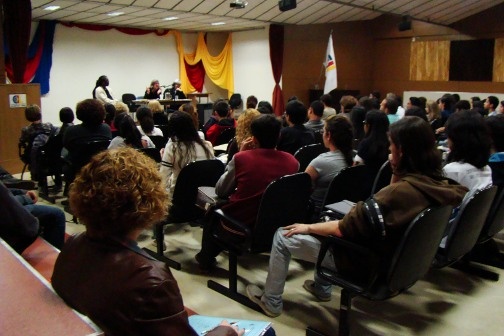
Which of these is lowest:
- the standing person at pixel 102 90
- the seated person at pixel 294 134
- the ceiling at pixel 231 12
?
the seated person at pixel 294 134

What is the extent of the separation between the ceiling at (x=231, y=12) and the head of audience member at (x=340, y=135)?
5729 mm

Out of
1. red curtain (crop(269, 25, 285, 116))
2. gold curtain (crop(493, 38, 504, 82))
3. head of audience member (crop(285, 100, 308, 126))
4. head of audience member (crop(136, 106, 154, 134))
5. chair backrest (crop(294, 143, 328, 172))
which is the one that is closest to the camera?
chair backrest (crop(294, 143, 328, 172))

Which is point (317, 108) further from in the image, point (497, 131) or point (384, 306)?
point (384, 306)

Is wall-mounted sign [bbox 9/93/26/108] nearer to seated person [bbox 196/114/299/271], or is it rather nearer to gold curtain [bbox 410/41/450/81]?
seated person [bbox 196/114/299/271]

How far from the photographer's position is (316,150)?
12.7 feet

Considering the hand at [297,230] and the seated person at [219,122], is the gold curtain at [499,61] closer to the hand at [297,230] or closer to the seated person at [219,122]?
the seated person at [219,122]

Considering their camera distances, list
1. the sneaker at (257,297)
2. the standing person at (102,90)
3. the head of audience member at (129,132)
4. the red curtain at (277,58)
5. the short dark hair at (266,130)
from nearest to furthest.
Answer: the sneaker at (257,297), the short dark hair at (266,130), the head of audience member at (129,132), the standing person at (102,90), the red curtain at (277,58)

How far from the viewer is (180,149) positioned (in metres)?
3.39

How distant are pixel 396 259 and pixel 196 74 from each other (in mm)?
10877

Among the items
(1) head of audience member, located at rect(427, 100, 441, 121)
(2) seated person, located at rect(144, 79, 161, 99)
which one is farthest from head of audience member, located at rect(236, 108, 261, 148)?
(2) seated person, located at rect(144, 79, 161, 99)

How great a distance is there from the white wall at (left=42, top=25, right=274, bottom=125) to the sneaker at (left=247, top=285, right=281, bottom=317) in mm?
8149

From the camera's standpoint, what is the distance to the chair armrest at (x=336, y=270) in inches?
79.3

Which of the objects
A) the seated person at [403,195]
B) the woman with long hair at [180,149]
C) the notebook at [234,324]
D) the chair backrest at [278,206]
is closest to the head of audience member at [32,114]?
the woman with long hair at [180,149]

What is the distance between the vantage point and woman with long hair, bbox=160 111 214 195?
3354mm
